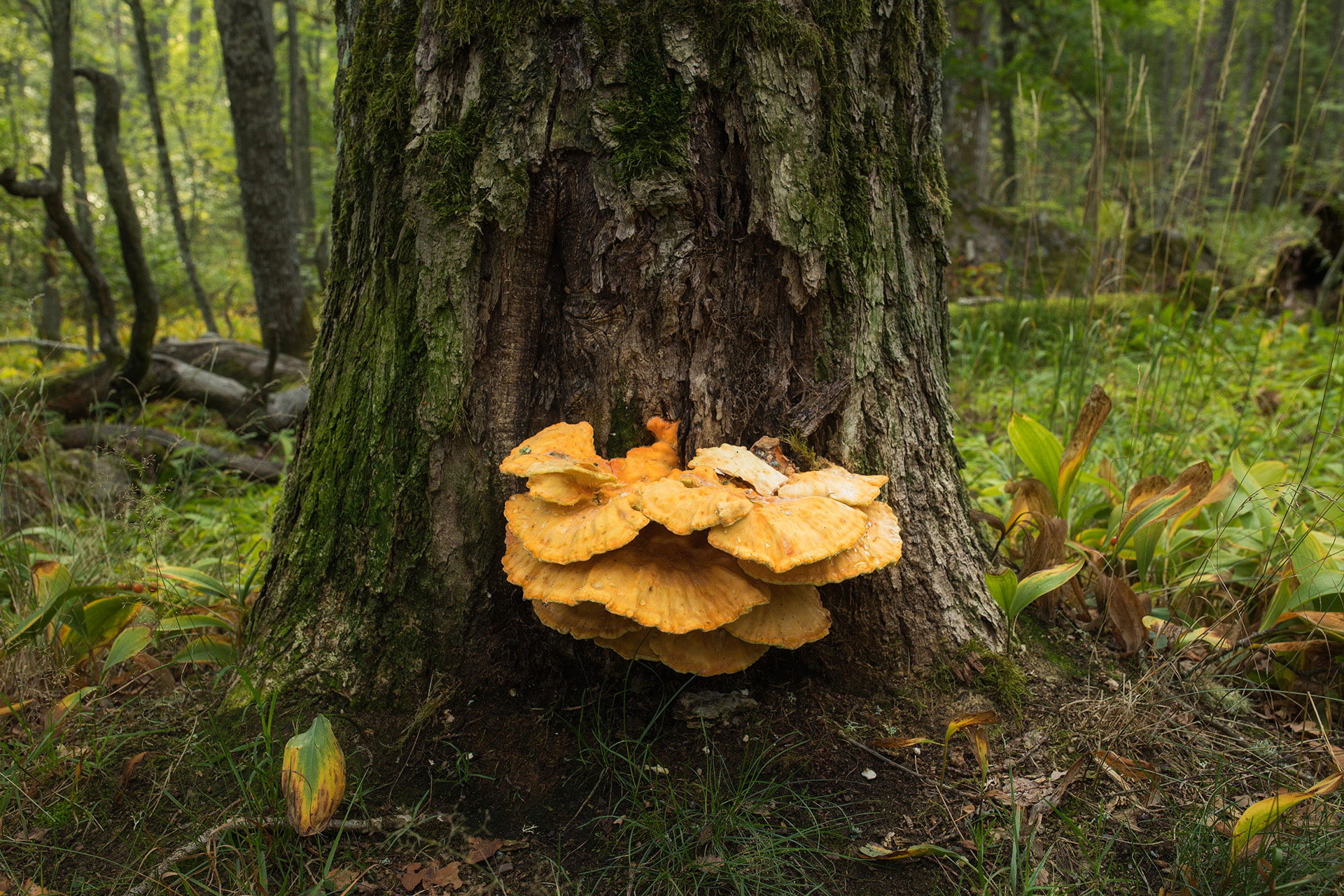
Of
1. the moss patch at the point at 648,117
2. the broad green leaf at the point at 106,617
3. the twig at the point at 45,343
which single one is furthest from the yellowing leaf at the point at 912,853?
the twig at the point at 45,343

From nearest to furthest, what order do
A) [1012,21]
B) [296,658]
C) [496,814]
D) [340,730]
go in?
[496,814] < [340,730] < [296,658] < [1012,21]

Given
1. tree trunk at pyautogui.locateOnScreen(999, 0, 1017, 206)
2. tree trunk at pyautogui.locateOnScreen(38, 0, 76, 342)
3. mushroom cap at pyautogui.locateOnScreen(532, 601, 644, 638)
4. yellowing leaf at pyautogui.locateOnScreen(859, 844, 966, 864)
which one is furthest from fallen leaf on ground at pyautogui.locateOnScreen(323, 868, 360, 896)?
tree trunk at pyautogui.locateOnScreen(999, 0, 1017, 206)

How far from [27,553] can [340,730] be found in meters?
1.70

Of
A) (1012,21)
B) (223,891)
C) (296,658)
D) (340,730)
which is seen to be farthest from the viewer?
(1012,21)

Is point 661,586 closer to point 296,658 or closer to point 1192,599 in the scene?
point 296,658

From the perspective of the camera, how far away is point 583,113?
6.07 feet

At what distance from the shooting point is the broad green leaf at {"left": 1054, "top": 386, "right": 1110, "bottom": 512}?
2617mm

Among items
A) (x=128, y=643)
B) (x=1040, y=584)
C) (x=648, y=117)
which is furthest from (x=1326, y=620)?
(x=128, y=643)

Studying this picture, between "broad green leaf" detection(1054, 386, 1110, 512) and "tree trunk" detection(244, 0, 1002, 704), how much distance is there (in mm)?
741

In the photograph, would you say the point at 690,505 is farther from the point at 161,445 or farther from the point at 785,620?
the point at 161,445

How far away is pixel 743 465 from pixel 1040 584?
1.11m

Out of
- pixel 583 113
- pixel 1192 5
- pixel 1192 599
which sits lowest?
pixel 1192 599

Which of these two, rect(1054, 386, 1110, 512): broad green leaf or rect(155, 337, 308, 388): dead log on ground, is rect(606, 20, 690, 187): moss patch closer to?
rect(1054, 386, 1110, 512): broad green leaf

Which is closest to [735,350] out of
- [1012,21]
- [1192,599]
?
[1192,599]
